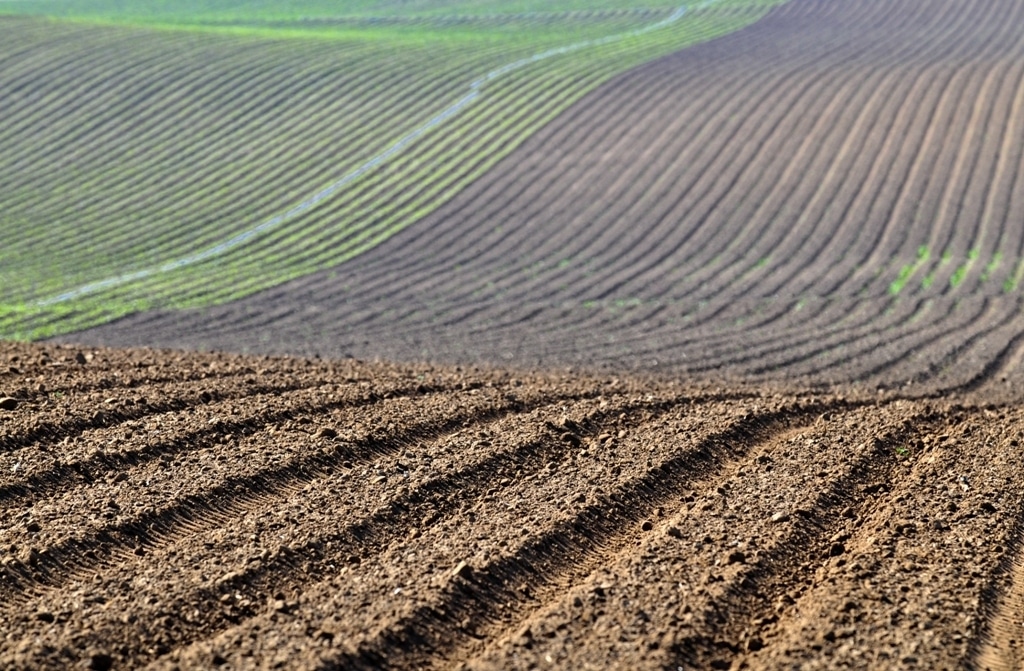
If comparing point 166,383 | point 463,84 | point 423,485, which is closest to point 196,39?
point 463,84

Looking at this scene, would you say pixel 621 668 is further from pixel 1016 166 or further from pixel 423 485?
pixel 1016 166

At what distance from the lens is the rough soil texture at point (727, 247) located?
1833 centimetres

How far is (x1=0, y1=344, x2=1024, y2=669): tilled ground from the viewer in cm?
612

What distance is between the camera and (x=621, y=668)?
5.81m

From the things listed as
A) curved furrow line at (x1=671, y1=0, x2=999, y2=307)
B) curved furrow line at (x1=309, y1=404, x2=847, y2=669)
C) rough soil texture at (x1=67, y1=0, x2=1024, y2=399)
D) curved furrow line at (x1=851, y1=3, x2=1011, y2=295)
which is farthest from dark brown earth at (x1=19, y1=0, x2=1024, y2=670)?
curved furrow line at (x1=671, y1=0, x2=999, y2=307)

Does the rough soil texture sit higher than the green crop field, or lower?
lower

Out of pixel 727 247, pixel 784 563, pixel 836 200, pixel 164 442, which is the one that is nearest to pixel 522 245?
pixel 727 247

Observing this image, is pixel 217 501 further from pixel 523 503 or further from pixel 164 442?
pixel 523 503

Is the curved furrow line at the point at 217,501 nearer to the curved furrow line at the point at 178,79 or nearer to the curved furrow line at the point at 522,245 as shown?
the curved furrow line at the point at 522,245

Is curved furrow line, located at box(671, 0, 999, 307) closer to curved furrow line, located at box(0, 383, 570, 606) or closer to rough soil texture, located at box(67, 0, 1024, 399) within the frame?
rough soil texture, located at box(67, 0, 1024, 399)

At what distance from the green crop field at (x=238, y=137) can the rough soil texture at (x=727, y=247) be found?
1512 millimetres

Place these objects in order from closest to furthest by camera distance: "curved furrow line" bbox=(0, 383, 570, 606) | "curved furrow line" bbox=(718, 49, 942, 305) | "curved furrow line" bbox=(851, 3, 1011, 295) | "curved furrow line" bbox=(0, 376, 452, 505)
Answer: "curved furrow line" bbox=(0, 383, 570, 606), "curved furrow line" bbox=(0, 376, 452, 505), "curved furrow line" bbox=(718, 49, 942, 305), "curved furrow line" bbox=(851, 3, 1011, 295)

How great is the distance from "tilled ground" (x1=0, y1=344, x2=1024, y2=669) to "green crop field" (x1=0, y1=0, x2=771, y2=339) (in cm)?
1262

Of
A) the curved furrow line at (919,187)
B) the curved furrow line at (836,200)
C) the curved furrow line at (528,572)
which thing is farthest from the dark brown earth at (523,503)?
the curved furrow line at (919,187)
